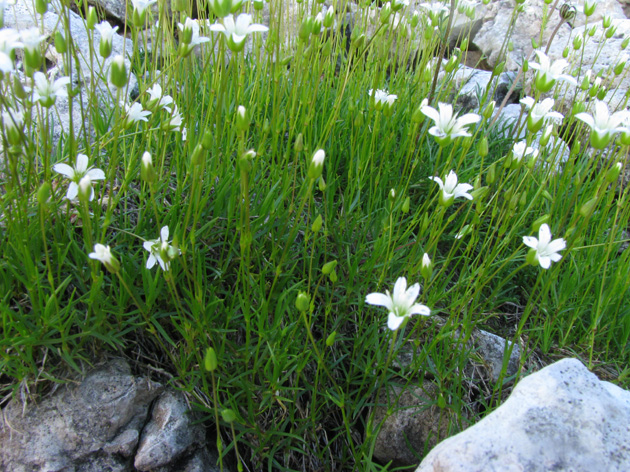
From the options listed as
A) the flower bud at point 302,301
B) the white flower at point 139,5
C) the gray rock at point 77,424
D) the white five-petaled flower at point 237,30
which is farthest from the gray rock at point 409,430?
the white flower at point 139,5


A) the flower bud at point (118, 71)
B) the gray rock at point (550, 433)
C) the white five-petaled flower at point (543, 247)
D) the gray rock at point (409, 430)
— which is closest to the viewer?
the gray rock at point (550, 433)

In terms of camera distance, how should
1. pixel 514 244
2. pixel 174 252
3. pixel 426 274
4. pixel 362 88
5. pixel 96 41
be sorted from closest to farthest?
1. pixel 174 252
2. pixel 426 274
3. pixel 514 244
4. pixel 362 88
5. pixel 96 41

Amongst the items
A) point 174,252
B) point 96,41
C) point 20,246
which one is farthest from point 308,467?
point 96,41

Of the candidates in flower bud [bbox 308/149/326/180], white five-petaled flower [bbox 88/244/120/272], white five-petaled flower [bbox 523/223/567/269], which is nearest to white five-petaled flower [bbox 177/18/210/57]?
flower bud [bbox 308/149/326/180]

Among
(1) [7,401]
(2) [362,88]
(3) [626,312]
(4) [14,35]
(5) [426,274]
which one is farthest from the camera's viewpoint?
(2) [362,88]

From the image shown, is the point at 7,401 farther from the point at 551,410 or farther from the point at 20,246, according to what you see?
the point at 551,410

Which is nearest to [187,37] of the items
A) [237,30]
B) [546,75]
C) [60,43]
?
[237,30]

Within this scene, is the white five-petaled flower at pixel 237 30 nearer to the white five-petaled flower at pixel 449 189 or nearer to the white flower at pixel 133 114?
the white flower at pixel 133 114
